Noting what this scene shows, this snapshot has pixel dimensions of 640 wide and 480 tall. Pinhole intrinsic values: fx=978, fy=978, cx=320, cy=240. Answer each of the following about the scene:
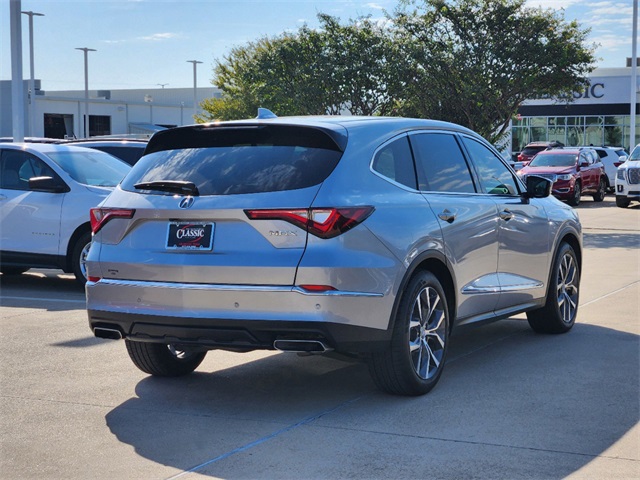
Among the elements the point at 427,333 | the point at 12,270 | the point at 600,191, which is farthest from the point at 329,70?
the point at 427,333

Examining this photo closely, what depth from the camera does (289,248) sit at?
18.2ft

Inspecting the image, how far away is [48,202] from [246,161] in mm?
6405

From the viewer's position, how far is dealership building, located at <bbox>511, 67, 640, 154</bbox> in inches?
2466

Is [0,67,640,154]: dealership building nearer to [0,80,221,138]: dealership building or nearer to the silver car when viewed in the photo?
[0,80,221,138]: dealership building

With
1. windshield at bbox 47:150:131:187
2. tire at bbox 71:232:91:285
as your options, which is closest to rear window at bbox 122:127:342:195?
tire at bbox 71:232:91:285

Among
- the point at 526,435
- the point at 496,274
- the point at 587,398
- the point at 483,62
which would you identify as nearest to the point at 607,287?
the point at 496,274

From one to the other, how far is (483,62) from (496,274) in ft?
62.2

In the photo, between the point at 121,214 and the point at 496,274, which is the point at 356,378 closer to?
the point at 496,274

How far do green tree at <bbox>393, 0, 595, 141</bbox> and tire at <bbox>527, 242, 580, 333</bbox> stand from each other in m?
16.7

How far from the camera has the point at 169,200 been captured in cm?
586

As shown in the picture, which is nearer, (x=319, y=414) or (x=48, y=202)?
(x=319, y=414)

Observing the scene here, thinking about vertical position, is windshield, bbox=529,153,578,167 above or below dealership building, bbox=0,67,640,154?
below

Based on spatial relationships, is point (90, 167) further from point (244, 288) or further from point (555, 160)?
point (555, 160)

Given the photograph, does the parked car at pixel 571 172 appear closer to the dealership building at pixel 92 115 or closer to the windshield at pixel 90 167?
the windshield at pixel 90 167
